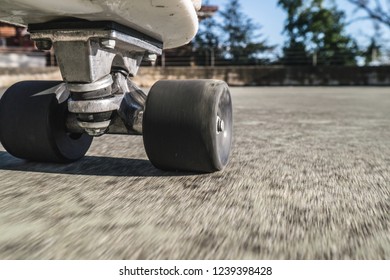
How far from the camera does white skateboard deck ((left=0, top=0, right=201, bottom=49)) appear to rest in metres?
1.21

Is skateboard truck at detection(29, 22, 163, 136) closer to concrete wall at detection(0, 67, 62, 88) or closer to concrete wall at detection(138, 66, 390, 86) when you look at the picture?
concrete wall at detection(0, 67, 62, 88)

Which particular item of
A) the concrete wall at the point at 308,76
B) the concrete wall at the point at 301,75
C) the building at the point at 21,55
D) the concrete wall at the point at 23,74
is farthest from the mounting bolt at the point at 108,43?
the building at the point at 21,55

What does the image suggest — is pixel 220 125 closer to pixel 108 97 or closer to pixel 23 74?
pixel 108 97

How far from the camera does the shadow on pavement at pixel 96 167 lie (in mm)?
1554

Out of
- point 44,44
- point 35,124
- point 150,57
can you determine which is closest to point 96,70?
point 44,44

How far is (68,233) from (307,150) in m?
1.50

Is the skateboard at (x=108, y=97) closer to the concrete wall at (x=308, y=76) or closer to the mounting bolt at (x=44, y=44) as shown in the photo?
the mounting bolt at (x=44, y=44)

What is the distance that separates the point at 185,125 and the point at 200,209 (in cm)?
36

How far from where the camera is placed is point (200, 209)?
1133mm

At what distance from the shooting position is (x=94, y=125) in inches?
58.2

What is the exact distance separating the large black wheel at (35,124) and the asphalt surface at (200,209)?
72 mm

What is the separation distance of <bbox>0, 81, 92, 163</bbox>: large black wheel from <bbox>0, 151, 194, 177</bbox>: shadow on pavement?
0.04 metres

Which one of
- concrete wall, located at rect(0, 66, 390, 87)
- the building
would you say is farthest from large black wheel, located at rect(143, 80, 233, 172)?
the building

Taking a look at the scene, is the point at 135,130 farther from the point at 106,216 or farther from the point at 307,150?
the point at 307,150
